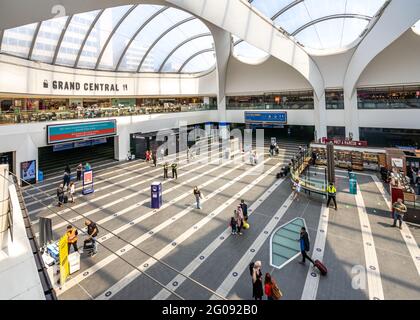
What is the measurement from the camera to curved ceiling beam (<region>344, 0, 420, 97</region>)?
13837 mm

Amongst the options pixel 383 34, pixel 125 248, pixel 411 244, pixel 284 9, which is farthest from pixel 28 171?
pixel 383 34

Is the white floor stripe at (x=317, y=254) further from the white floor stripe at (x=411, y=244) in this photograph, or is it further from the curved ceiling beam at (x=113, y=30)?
the curved ceiling beam at (x=113, y=30)

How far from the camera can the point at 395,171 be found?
14.9 metres

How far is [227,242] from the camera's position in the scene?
9.18m

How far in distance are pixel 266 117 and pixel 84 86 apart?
2105cm

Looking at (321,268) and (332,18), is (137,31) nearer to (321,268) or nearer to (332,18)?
(332,18)

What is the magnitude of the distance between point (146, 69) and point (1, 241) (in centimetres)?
2808

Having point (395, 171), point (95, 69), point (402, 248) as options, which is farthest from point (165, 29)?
point (402, 248)

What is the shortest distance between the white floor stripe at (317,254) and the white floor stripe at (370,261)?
1329 mm

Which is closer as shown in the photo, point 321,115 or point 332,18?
point 332,18

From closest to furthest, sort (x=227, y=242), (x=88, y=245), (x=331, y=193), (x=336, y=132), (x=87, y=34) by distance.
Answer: (x=88, y=245) → (x=227, y=242) → (x=331, y=193) → (x=87, y=34) → (x=336, y=132)

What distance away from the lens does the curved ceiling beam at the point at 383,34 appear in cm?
1384
